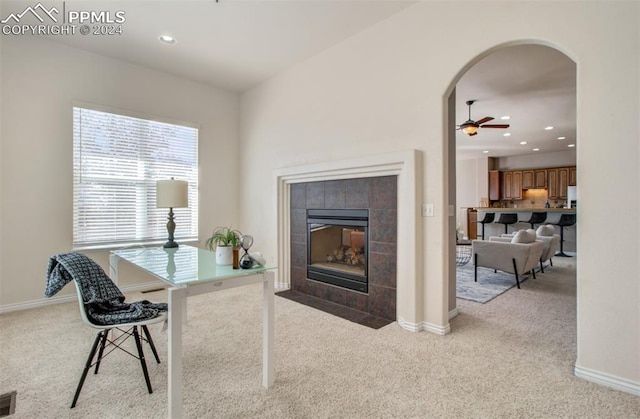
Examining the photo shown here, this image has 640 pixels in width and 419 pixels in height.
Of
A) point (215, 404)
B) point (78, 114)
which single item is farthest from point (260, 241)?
point (215, 404)

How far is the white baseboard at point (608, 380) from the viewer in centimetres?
187

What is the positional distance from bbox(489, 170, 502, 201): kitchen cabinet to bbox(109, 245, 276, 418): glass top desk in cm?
1040

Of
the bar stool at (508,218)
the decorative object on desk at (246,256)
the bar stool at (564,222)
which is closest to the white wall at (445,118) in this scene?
the decorative object on desk at (246,256)

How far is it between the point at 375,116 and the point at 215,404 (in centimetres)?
278

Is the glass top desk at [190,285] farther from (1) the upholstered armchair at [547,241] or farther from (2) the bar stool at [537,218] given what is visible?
(2) the bar stool at [537,218]

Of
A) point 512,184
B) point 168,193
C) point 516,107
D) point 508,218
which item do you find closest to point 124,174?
point 168,193

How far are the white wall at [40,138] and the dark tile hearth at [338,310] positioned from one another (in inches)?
86.6

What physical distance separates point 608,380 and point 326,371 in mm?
1762

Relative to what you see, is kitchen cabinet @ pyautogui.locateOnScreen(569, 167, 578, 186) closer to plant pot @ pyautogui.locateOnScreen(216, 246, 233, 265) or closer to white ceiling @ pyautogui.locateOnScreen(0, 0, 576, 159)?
white ceiling @ pyautogui.locateOnScreen(0, 0, 576, 159)

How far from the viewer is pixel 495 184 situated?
10.4 meters

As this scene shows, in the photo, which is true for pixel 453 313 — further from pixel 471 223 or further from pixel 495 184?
pixel 495 184

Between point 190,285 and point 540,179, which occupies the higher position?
point 540,179

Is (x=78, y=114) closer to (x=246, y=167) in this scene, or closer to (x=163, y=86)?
(x=163, y=86)

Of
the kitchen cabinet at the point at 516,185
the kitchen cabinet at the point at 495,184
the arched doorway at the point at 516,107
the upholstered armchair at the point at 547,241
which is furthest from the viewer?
the kitchen cabinet at the point at 495,184
